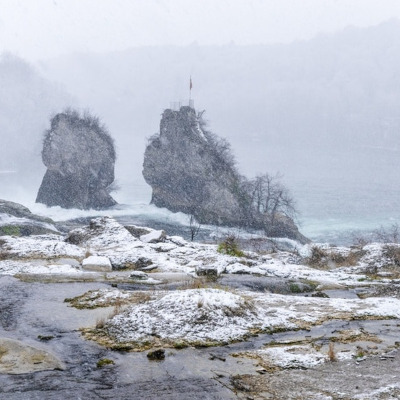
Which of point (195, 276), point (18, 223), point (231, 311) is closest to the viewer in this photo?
point (231, 311)

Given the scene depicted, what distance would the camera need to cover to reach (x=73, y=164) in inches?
4131

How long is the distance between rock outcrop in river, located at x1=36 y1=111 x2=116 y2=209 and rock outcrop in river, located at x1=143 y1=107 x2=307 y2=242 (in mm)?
12849

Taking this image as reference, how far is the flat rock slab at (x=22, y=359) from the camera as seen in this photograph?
915 centimetres

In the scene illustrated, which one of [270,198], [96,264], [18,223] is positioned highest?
[270,198]

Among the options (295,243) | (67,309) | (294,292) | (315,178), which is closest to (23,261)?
(67,309)

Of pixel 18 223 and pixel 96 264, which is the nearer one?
pixel 96 264

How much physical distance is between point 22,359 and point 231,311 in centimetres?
569

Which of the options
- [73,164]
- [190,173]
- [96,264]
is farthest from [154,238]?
[73,164]

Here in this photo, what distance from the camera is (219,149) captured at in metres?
98.9

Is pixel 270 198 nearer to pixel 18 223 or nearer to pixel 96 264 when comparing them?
pixel 18 223

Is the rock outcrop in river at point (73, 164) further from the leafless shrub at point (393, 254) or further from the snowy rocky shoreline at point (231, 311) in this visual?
the leafless shrub at point (393, 254)

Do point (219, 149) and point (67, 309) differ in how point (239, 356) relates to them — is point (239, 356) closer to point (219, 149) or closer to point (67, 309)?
point (67, 309)

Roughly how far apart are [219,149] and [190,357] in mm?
89983

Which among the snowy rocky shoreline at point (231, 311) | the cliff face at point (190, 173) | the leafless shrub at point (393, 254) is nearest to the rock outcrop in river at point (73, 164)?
the cliff face at point (190, 173)
